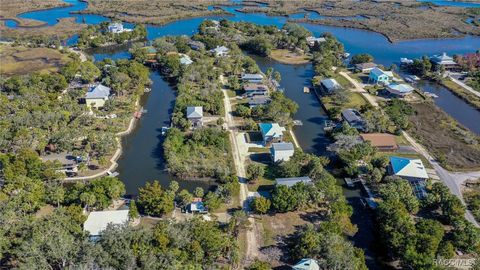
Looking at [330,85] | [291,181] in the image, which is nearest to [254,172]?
[291,181]

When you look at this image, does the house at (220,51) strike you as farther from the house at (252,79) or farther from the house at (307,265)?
the house at (307,265)

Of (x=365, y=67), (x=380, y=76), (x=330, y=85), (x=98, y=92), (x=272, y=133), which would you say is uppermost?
(x=380, y=76)

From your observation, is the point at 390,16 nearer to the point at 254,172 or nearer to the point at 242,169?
the point at 242,169

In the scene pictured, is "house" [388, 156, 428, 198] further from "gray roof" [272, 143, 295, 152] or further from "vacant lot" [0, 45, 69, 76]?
"vacant lot" [0, 45, 69, 76]

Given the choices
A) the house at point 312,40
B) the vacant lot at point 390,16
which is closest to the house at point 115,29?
the house at point 312,40

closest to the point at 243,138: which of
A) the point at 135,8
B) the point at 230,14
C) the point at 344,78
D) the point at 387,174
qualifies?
the point at 387,174

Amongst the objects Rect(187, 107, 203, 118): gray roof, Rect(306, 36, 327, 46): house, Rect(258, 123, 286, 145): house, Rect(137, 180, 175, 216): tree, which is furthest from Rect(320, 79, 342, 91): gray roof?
Rect(137, 180, 175, 216): tree

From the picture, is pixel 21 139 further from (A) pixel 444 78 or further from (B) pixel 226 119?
(A) pixel 444 78

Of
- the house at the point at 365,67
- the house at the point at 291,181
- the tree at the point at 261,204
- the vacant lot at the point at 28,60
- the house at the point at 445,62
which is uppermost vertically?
the house at the point at 445,62
